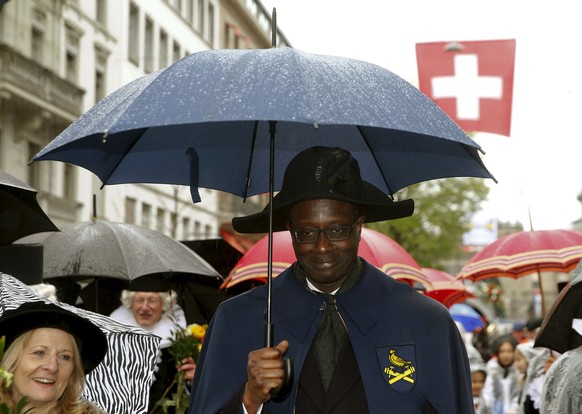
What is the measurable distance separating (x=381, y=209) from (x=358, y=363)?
2.05 ft

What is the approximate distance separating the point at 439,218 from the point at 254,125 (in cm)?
3826

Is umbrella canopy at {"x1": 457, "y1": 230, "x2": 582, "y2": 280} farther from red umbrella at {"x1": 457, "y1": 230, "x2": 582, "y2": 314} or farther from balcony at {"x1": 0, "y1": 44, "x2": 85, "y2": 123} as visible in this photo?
balcony at {"x1": 0, "y1": 44, "x2": 85, "y2": 123}

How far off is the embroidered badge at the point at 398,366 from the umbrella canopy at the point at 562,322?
5.65 feet

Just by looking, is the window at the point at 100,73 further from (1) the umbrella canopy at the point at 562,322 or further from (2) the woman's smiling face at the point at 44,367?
(2) the woman's smiling face at the point at 44,367

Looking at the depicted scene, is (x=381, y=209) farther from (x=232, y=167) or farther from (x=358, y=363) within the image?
(x=232, y=167)

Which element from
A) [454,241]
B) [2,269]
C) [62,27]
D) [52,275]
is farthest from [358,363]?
[454,241]

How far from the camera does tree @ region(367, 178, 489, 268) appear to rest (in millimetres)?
42562

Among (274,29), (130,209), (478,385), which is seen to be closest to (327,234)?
(274,29)

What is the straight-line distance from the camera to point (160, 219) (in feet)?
129

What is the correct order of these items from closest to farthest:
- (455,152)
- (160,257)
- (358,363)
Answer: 1. (358,363)
2. (455,152)
3. (160,257)

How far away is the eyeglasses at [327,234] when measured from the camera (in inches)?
172

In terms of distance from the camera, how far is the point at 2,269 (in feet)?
19.2

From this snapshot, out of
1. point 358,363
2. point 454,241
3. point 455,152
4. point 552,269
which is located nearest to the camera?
point 358,363

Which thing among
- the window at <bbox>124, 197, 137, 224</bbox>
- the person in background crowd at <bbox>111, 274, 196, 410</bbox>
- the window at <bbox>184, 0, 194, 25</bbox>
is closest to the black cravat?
the person in background crowd at <bbox>111, 274, 196, 410</bbox>
